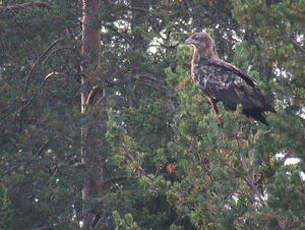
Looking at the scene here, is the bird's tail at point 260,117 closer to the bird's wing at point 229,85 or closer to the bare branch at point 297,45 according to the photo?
the bird's wing at point 229,85

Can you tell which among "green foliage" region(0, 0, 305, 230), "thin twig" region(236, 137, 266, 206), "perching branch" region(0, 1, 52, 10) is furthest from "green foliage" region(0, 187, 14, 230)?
"thin twig" region(236, 137, 266, 206)

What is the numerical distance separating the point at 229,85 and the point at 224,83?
0.10 m

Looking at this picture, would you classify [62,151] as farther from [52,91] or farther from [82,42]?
[82,42]

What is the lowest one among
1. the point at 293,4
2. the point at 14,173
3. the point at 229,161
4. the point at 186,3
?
the point at 14,173

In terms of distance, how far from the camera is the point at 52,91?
17.0 m

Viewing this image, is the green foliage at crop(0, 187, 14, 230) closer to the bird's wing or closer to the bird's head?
the bird's head

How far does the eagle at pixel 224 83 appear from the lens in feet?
32.4

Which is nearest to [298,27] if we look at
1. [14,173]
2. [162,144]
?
[162,144]

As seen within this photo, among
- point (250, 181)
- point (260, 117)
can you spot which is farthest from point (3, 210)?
point (250, 181)

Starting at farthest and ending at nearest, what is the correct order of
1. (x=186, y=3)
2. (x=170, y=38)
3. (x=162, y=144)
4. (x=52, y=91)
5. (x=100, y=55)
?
(x=100, y=55)
(x=52, y=91)
(x=186, y=3)
(x=170, y=38)
(x=162, y=144)

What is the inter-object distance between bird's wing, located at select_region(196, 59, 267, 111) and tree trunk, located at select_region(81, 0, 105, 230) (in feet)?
18.7

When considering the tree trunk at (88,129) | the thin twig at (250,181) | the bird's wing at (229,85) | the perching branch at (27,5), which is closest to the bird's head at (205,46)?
the bird's wing at (229,85)

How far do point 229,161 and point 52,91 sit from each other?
29.3 ft

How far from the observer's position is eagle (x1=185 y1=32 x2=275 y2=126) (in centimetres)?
988
